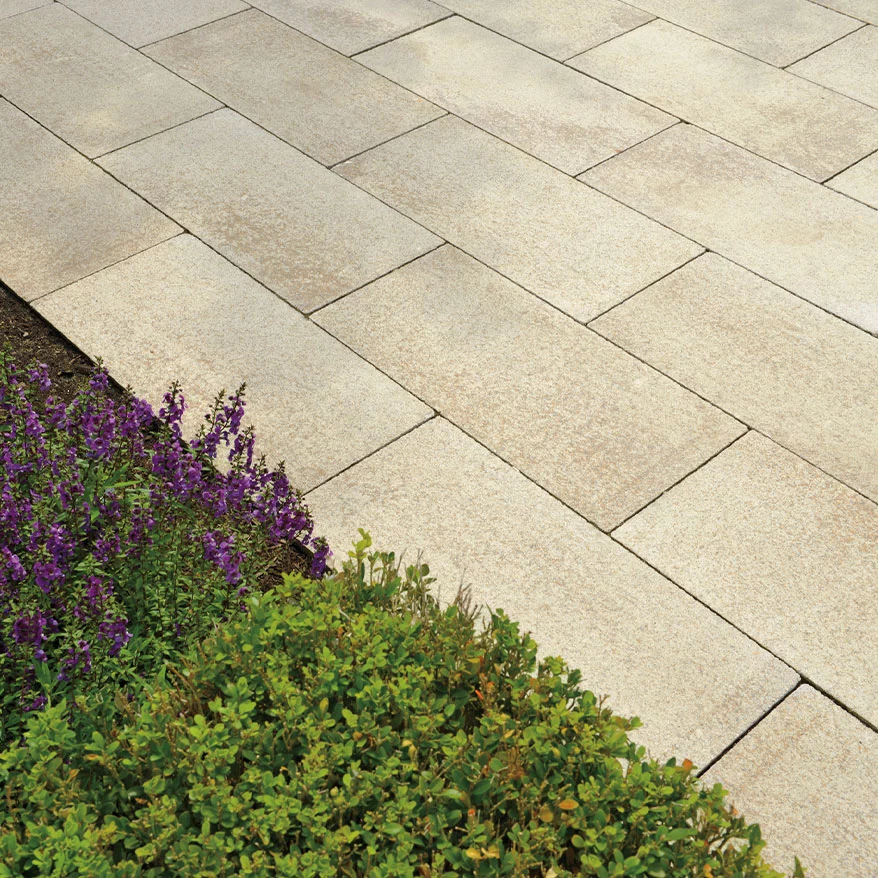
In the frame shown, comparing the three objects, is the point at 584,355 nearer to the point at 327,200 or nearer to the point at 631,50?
the point at 327,200

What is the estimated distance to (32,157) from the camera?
6352 mm

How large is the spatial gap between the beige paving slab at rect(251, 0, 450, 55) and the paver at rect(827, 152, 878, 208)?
3.25m

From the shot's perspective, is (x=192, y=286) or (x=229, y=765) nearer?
(x=229, y=765)

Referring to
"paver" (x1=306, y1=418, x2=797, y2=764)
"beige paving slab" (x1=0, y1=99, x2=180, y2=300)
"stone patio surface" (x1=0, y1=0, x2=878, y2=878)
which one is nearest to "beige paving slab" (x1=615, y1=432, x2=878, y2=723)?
"stone patio surface" (x1=0, y1=0, x2=878, y2=878)

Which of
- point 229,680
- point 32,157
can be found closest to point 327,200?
A: point 32,157

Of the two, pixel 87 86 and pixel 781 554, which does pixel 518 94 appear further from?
pixel 781 554

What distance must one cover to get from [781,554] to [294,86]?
458cm

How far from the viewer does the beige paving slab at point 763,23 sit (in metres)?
7.62

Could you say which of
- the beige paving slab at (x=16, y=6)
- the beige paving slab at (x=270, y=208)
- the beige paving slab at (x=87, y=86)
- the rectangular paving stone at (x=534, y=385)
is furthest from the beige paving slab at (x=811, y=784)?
the beige paving slab at (x=16, y=6)

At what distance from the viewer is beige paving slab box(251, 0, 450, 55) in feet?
24.9

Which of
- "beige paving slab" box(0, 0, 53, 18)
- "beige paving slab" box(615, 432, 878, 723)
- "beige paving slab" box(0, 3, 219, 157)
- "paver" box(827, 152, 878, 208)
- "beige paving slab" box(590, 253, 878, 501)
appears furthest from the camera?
"beige paving slab" box(0, 0, 53, 18)

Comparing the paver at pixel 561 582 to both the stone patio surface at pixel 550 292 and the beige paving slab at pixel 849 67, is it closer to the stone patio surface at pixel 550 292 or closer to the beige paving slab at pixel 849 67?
the stone patio surface at pixel 550 292

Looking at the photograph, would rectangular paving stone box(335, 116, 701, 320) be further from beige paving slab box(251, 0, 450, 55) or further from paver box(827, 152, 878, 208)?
beige paving slab box(251, 0, 450, 55)

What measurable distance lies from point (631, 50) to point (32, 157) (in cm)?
413
